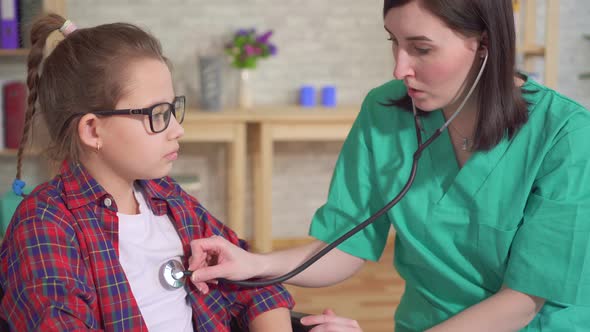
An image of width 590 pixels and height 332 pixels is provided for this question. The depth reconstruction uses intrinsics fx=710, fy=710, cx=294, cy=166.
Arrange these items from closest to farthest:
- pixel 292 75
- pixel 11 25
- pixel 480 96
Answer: pixel 480 96 < pixel 11 25 < pixel 292 75

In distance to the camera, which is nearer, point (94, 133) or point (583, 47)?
point (94, 133)

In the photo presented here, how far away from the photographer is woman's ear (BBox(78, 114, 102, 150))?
1.20 meters

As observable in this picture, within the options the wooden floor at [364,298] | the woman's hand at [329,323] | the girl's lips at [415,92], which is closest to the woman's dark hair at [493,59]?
the girl's lips at [415,92]

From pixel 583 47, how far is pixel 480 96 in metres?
3.09

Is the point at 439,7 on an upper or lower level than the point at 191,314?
upper

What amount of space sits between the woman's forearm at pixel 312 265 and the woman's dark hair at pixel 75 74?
0.42 meters

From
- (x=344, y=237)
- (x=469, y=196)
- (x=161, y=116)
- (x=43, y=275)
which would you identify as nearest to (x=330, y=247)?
(x=344, y=237)

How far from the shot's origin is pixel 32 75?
122 cm

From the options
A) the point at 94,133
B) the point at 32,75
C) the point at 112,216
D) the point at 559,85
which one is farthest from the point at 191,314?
the point at 559,85

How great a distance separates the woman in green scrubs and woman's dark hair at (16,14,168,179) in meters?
0.30

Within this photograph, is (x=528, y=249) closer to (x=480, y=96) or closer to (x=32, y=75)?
(x=480, y=96)

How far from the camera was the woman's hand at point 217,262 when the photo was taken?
4.06ft

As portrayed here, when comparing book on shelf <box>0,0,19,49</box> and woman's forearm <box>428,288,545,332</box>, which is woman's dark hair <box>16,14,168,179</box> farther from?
book on shelf <box>0,0,19,49</box>

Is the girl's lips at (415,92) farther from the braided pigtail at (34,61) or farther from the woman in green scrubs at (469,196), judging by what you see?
the braided pigtail at (34,61)
